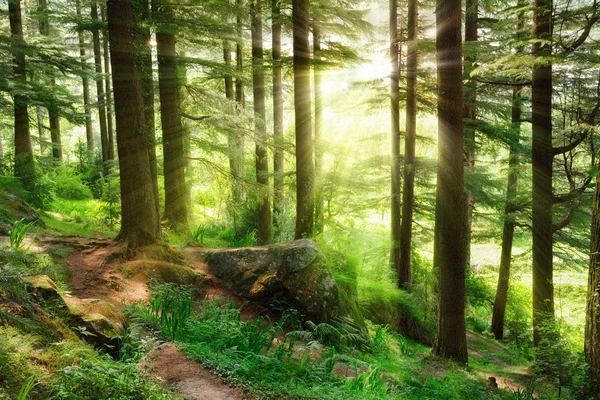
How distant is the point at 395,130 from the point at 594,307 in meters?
9.58

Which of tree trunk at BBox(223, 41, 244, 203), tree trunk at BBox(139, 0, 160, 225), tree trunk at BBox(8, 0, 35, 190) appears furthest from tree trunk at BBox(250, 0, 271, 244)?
tree trunk at BBox(8, 0, 35, 190)

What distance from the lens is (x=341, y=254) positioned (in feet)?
30.0

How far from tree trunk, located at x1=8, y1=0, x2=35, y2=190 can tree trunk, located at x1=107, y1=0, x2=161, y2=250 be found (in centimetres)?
644

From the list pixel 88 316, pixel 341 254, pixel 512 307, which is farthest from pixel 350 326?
pixel 512 307

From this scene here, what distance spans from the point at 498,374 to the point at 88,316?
321 inches

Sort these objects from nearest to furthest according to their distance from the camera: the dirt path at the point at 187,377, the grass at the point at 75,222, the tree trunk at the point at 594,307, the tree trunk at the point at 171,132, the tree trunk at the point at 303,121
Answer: the dirt path at the point at 187,377
the tree trunk at the point at 594,307
the tree trunk at the point at 303,121
the tree trunk at the point at 171,132
the grass at the point at 75,222

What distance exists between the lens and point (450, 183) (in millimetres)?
7184

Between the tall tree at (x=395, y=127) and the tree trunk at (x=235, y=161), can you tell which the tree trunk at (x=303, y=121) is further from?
the tall tree at (x=395, y=127)

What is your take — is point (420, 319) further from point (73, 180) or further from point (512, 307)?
point (73, 180)

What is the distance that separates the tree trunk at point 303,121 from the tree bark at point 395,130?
488cm

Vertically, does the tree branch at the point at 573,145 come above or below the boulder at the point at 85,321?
above

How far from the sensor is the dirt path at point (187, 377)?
11.4 ft

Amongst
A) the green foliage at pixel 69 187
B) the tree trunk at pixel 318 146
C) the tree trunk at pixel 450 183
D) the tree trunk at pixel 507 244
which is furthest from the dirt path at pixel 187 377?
the green foliage at pixel 69 187

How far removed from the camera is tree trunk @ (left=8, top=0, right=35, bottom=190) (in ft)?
38.7
